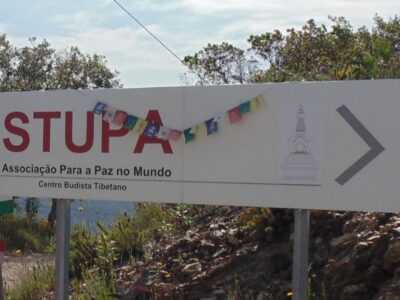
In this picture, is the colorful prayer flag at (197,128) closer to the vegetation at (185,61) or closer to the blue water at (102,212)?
the vegetation at (185,61)

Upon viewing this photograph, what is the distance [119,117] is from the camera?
575 centimetres

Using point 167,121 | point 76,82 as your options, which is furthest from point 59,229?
point 76,82

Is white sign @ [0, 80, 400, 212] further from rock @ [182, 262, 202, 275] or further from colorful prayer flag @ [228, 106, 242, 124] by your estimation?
rock @ [182, 262, 202, 275]

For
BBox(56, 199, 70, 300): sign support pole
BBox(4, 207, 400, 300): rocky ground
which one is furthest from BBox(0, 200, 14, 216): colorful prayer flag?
BBox(4, 207, 400, 300): rocky ground

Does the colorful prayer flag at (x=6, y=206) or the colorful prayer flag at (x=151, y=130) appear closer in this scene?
the colorful prayer flag at (x=151, y=130)

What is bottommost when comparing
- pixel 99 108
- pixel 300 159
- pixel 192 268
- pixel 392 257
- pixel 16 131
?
pixel 192 268

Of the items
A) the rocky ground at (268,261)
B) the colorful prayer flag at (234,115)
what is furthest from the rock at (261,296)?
the colorful prayer flag at (234,115)

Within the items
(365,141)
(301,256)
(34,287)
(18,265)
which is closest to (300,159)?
(365,141)

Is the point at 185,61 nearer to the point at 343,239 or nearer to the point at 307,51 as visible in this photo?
the point at 307,51

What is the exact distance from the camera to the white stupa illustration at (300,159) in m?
5.12

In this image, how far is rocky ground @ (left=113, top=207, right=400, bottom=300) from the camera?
245 inches

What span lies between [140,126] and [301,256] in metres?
1.55

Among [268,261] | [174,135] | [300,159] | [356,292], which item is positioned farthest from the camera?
[268,261]

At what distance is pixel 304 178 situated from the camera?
16.8 feet
